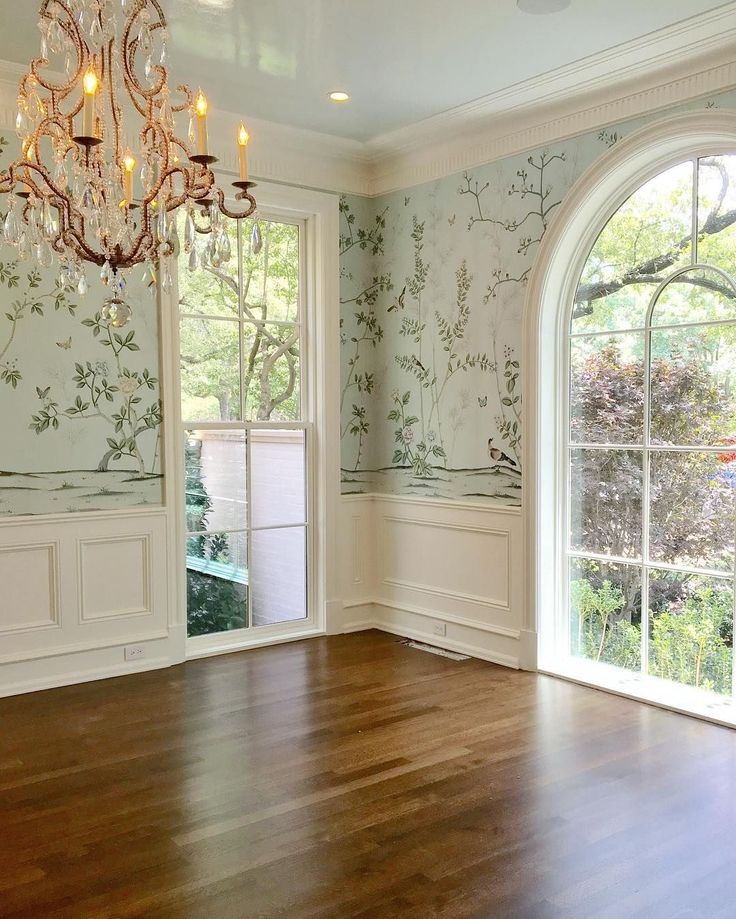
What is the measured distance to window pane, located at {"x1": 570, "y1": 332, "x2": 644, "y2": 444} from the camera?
4.16 meters

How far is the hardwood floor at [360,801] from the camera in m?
2.39

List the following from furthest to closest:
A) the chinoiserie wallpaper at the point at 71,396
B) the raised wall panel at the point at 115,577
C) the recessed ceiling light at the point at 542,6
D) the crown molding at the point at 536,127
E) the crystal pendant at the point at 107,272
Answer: the raised wall panel at the point at 115,577
the chinoiserie wallpaper at the point at 71,396
the crown molding at the point at 536,127
the recessed ceiling light at the point at 542,6
the crystal pendant at the point at 107,272

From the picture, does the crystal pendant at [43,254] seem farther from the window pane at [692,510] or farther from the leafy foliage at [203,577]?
the window pane at [692,510]

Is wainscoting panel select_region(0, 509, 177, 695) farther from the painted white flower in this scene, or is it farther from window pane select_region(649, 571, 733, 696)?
window pane select_region(649, 571, 733, 696)

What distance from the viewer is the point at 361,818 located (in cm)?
284

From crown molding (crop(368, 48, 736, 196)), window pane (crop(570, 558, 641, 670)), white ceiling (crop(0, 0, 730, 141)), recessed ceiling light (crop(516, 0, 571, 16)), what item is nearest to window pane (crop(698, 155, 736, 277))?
crown molding (crop(368, 48, 736, 196))

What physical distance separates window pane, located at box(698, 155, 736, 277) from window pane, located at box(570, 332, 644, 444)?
50 cm

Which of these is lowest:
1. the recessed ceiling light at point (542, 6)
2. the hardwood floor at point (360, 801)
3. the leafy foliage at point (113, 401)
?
the hardwood floor at point (360, 801)

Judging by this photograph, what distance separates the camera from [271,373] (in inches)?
201

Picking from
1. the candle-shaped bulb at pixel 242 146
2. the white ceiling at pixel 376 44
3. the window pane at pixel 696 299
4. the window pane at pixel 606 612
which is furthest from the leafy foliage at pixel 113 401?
the window pane at pixel 696 299

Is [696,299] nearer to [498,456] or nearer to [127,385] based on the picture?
[498,456]

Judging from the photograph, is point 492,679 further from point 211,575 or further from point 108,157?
point 108,157

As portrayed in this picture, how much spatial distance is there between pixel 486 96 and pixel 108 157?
188cm

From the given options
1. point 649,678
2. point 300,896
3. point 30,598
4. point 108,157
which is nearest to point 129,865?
point 300,896
